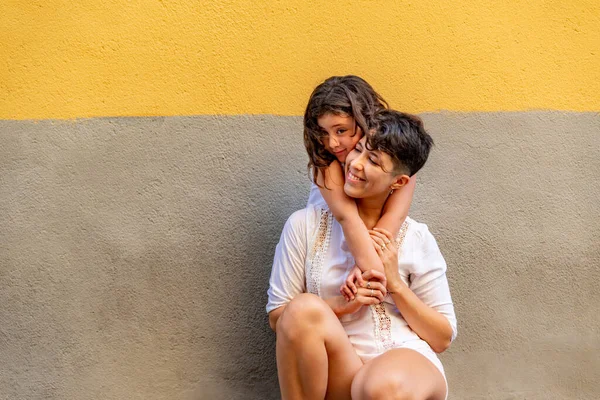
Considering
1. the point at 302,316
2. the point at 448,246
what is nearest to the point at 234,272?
the point at 302,316

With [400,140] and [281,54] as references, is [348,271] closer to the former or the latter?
[400,140]

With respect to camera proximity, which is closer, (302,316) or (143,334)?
(302,316)

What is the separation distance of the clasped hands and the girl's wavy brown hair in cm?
36

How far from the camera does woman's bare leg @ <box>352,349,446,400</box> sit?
9.04ft

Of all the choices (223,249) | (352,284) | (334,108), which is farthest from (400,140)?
(223,249)

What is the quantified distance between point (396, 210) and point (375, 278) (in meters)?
0.30

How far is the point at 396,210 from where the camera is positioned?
315 cm

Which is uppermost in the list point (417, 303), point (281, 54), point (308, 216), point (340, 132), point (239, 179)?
point (281, 54)

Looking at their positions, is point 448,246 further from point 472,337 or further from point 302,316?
point 302,316

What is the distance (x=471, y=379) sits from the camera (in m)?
3.79

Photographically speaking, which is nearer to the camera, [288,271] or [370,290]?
[370,290]

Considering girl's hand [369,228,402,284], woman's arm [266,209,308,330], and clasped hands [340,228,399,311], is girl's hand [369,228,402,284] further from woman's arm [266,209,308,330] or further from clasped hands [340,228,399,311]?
woman's arm [266,209,308,330]

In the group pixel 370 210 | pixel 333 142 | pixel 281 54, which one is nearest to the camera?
pixel 333 142

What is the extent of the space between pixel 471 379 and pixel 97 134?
2.04m
